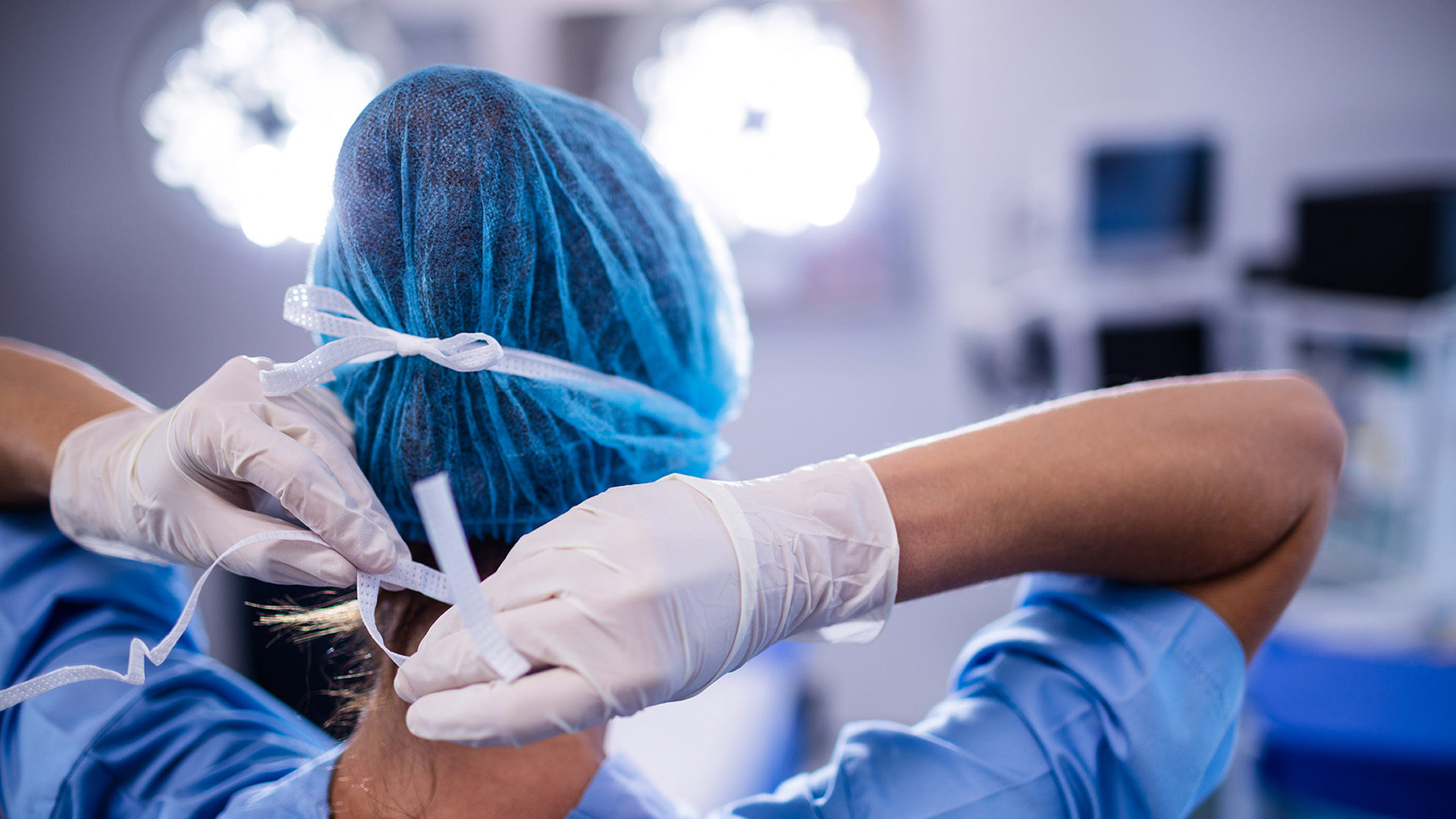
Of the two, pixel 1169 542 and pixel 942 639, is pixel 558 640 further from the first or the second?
pixel 942 639

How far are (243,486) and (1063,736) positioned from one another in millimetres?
711

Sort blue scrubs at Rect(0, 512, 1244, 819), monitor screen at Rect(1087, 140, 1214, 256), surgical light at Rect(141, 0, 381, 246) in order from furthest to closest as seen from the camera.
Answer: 1. surgical light at Rect(141, 0, 381, 246)
2. monitor screen at Rect(1087, 140, 1214, 256)
3. blue scrubs at Rect(0, 512, 1244, 819)

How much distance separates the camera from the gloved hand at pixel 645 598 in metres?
0.46

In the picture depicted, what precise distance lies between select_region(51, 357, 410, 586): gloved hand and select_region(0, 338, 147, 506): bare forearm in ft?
0.41

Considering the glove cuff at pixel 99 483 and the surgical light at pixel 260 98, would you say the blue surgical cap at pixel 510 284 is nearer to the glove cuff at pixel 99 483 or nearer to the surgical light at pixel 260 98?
the glove cuff at pixel 99 483

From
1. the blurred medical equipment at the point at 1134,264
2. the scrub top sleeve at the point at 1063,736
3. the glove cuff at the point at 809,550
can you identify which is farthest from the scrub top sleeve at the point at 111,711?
the blurred medical equipment at the point at 1134,264

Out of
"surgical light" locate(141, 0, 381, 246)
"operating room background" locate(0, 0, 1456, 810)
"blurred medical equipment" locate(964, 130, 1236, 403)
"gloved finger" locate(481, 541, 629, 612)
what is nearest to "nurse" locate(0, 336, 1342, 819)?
"gloved finger" locate(481, 541, 629, 612)

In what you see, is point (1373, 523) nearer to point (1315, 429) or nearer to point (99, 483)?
point (1315, 429)

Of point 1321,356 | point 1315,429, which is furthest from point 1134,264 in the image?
point 1315,429

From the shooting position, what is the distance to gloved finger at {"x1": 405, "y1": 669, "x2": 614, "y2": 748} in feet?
1.47

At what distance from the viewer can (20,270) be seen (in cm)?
259

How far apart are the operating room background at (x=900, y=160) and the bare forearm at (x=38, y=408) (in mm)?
1554

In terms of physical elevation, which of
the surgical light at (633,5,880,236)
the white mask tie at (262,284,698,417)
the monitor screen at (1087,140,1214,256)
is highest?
the surgical light at (633,5,880,236)

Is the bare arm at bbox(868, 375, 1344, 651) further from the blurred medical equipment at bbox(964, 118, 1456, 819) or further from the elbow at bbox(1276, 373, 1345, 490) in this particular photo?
the blurred medical equipment at bbox(964, 118, 1456, 819)
